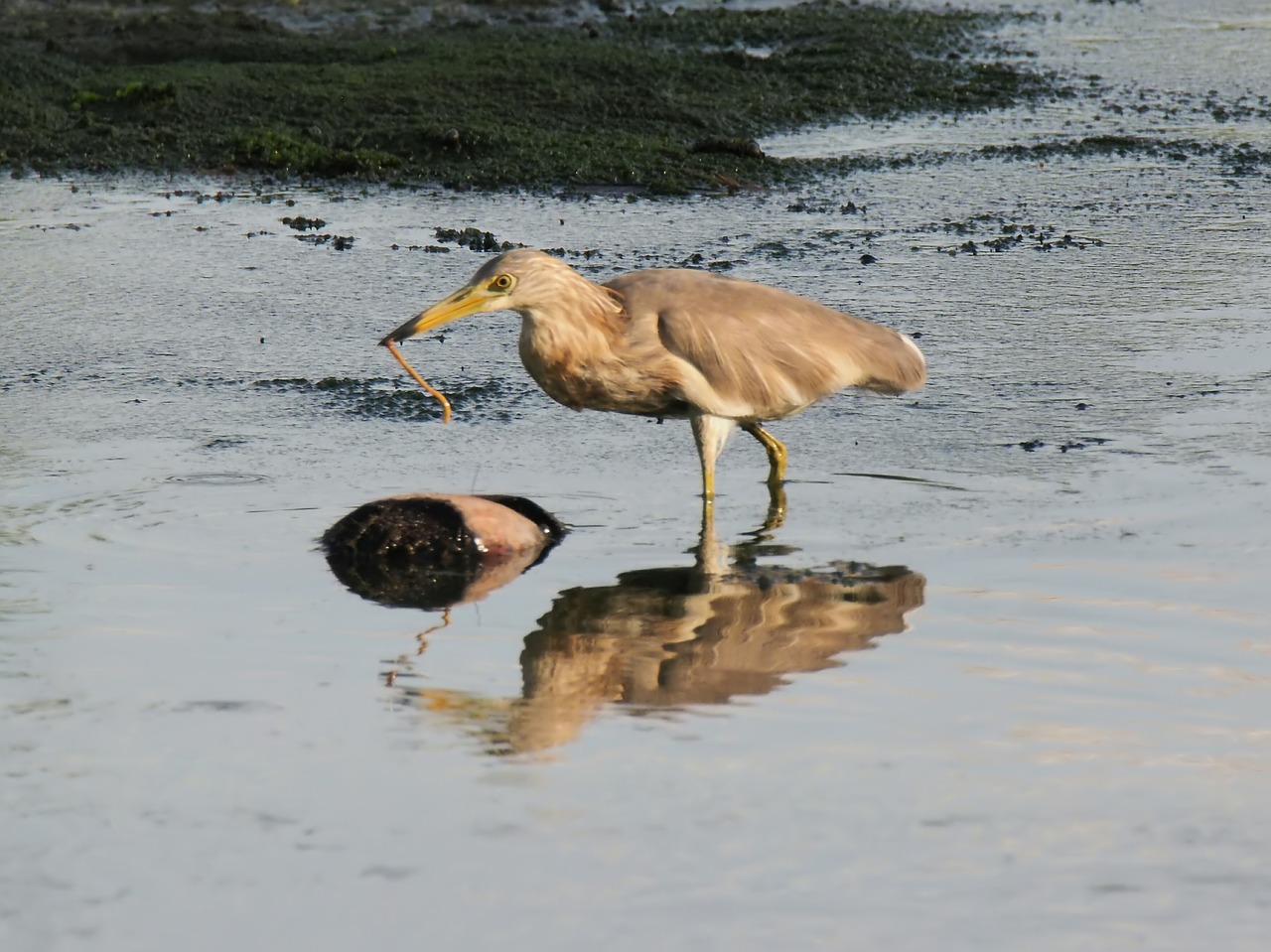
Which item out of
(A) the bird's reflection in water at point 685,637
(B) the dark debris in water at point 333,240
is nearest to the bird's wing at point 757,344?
(A) the bird's reflection in water at point 685,637

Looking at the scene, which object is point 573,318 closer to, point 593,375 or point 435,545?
point 593,375

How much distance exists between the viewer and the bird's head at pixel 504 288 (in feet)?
22.9

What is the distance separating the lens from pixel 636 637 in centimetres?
595

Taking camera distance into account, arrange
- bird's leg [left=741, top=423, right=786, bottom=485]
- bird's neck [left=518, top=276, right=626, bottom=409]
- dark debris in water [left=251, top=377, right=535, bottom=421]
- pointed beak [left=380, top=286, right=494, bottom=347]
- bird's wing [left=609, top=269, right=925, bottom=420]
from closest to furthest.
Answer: pointed beak [left=380, top=286, right=494, bottom=347] < bird's neck [left=518, top=276, right=626, bottom=409] < bird's wing [left=609, top=269, right=925, bottom=420] < bird's leg [left=741, top=423, right=786, bottom=485] < dark debris in water [left=251, top=377, right=535, bottom=421]

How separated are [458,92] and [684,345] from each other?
757 centimetres

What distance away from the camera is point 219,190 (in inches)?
496

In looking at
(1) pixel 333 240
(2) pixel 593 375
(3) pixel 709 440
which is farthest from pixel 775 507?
(1) pixel 333 240

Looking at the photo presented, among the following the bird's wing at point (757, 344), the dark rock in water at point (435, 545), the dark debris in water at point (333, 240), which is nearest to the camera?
the dark rock in water at point (435, 545)

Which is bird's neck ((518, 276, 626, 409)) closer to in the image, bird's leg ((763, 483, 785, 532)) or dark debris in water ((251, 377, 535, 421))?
bird's leg ((763, 483, 785, 532))

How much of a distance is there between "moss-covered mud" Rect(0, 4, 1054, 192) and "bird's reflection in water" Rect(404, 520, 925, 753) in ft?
20.9

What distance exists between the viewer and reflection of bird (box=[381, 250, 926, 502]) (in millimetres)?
7031

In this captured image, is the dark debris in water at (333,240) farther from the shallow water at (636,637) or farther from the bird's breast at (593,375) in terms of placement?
the bird's breast at (593,375)

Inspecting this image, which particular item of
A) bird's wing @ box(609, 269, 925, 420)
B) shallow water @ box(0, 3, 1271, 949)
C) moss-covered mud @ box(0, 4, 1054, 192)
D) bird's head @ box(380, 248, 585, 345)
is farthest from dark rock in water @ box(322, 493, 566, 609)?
moss-covered mud @ box(0, 4, 1054, 192)

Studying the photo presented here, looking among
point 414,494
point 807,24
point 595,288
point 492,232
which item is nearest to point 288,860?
point 414,494
